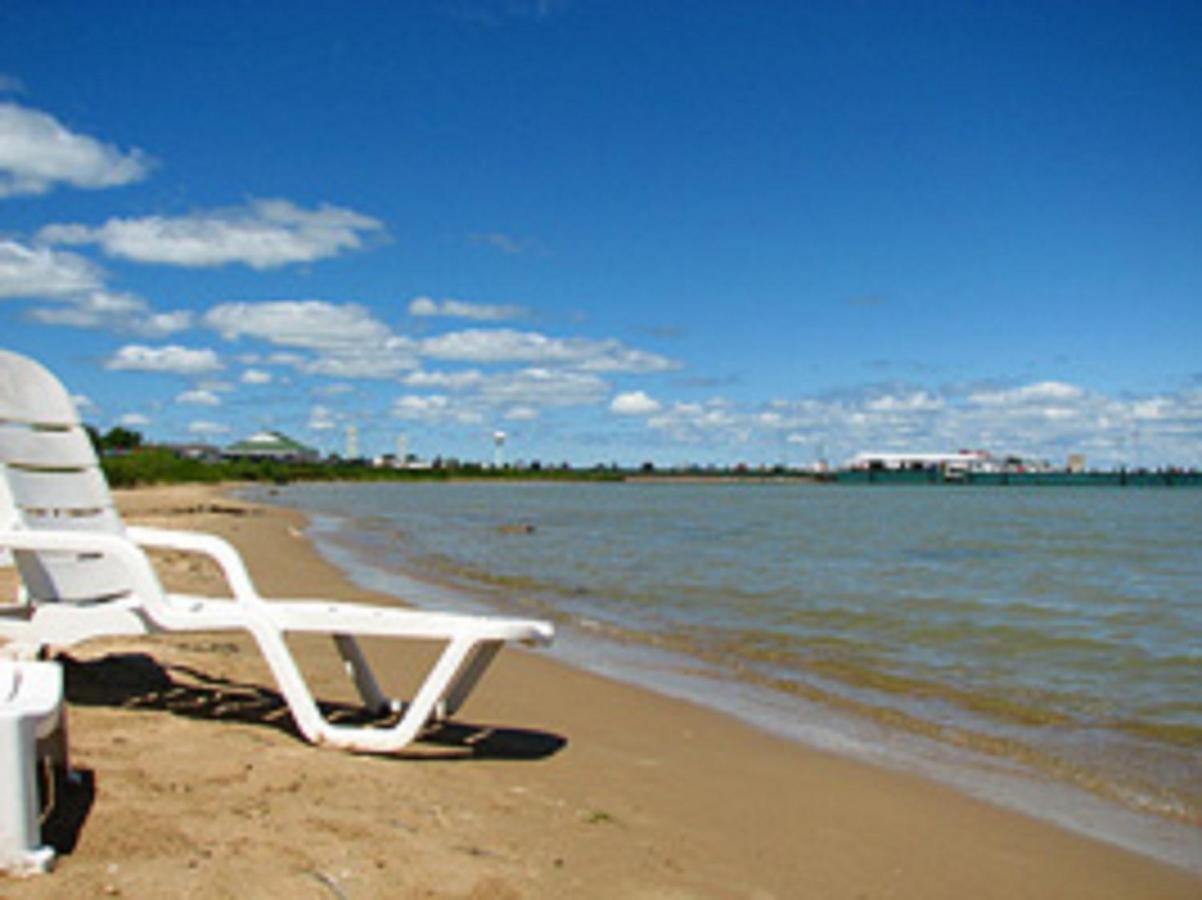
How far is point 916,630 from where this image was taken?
37.2ft

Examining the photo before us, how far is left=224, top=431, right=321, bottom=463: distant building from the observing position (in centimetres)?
14532

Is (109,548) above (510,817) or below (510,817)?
above

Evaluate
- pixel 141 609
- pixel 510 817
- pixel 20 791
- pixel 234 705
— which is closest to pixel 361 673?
pixel 234 705

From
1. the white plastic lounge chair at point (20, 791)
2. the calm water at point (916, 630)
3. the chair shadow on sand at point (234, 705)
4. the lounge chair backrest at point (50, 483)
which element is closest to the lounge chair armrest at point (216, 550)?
the lounge chair backrest at point (50, 483)

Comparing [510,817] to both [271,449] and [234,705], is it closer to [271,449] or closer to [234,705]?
[234,705]

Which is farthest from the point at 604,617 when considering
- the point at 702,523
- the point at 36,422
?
the point at 702,523

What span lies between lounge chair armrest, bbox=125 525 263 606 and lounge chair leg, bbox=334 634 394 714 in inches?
18.4

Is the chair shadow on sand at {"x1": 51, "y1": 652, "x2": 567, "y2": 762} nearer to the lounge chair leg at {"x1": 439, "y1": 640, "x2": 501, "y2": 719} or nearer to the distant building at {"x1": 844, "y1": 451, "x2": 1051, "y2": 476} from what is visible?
the lounge chair leg at {"x1": 439, "y1": 640, "x2": 501, "y2": 719}

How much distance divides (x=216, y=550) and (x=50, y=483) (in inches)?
45.8

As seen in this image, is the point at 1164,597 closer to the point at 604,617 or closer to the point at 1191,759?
the point at 604,617

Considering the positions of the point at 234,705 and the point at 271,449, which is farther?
→ the point at 271,449

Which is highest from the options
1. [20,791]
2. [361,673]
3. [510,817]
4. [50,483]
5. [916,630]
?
[50,483]

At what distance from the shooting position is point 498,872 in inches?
135

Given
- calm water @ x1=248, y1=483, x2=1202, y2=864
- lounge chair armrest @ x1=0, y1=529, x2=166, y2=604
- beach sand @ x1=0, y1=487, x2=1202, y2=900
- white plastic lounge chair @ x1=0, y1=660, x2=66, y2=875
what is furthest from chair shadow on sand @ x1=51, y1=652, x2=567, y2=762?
calm water @ x1=248, y1=483, x2=1202, y2=864
